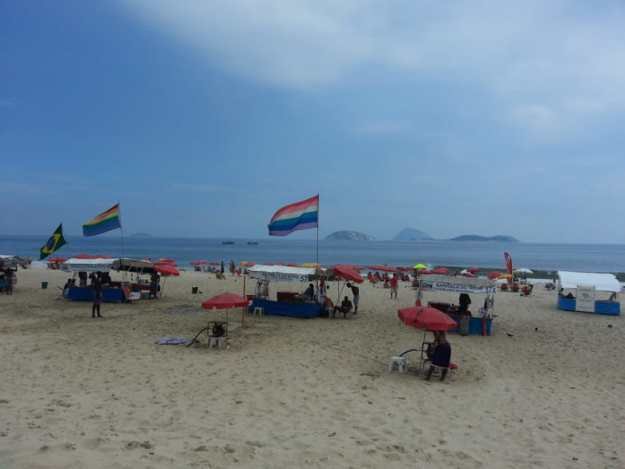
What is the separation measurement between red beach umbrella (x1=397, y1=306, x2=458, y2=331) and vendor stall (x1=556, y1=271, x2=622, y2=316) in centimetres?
1286

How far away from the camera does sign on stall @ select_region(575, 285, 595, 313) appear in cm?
2042

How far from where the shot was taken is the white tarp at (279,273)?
16.6 meters

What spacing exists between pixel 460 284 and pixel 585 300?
909cm

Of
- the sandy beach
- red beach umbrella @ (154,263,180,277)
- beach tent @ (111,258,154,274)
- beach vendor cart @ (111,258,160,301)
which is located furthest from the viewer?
red beach umbrella @ (154,263,180,277)

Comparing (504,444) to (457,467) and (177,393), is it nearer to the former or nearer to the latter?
(457,467)

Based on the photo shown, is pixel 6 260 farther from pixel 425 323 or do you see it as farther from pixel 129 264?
pixel 425 323

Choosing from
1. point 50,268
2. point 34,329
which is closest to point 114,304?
point 34,329

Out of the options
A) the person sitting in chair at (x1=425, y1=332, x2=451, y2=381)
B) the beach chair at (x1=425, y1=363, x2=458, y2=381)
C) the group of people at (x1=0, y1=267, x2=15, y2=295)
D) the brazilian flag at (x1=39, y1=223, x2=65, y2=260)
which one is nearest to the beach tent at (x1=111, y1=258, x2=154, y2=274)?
the brazilian flag at (x1=39, y1=223, x2=65, y2=260)

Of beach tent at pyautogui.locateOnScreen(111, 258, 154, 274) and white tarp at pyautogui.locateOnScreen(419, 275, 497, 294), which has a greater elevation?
beach tent at pyautogui.locateOnScreen(111, 258, 154, 274)

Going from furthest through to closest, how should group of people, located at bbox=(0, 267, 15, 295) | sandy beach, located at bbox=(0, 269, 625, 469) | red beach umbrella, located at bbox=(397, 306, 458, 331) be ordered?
1. group of people, located at bbox=(0, 267, 15, 295)
2. red beach umbrella, located at bbox=(397, 306, 458, 331)
3. sandy beach, located at bbox=(0, 269, 625, 469)

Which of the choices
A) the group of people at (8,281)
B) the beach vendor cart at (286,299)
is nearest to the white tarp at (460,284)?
the beach vendor cart at (286,299)

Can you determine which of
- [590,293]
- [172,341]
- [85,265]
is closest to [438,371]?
[172,341]

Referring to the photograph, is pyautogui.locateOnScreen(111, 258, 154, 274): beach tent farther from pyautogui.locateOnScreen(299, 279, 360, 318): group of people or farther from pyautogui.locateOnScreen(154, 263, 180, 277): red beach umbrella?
pyautogui.locateOnScreen(299, 279, 360, 318): group of people

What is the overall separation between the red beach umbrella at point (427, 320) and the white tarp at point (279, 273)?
269 inches
